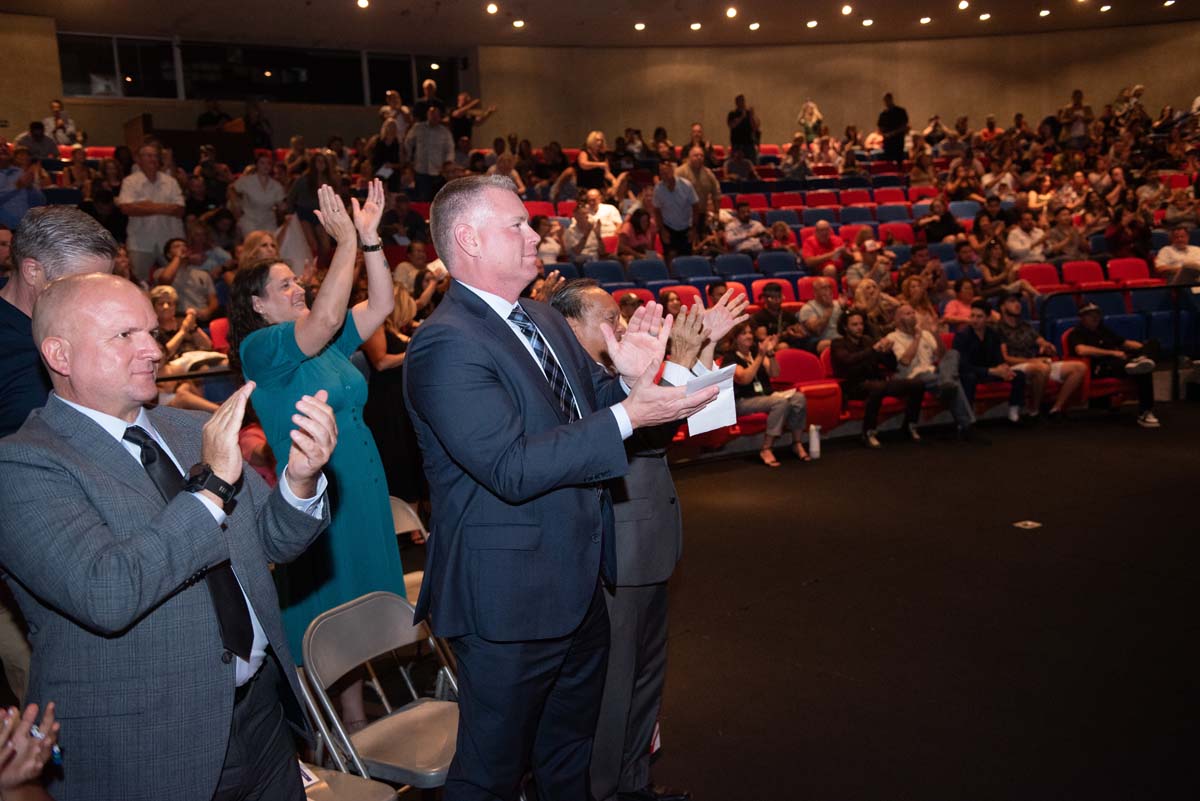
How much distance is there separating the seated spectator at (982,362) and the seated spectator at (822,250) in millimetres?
1810

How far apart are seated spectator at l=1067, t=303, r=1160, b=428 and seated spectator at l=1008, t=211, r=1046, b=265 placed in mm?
2667

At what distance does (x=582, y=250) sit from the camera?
31.7 ft

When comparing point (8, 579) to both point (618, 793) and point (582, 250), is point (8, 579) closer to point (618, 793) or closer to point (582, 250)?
point (618, 793)

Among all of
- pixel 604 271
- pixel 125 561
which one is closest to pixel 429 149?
pixel 604 271

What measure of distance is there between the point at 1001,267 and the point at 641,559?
8.93m

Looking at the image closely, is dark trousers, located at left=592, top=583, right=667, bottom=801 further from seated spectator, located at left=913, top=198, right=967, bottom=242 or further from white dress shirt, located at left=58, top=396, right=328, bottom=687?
seated spectator, located at left=913, top=198, right=967, bottom=242

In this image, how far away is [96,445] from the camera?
5.15 feet

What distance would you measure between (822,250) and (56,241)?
31.4 feet

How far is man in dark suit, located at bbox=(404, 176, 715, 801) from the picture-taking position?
1.85 meters

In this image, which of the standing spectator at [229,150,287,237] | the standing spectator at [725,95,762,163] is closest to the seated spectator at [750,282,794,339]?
the standing spectator at [229,150,287,237]

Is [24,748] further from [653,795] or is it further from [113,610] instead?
[653,795]

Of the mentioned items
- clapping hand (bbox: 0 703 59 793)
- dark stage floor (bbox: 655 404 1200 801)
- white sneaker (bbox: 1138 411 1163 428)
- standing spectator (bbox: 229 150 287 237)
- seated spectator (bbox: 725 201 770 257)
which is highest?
standing spectator (bbox: 229 150 287 237)

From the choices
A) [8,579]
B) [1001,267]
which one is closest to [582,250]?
[1001,267]

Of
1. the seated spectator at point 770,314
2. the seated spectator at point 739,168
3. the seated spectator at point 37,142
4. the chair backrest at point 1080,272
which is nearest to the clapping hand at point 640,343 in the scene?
the seated spectator at point 770,314
